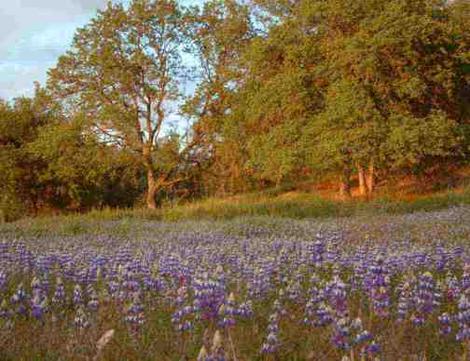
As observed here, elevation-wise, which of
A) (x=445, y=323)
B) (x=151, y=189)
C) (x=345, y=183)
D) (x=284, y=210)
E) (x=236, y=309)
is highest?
(x=151, y=189)

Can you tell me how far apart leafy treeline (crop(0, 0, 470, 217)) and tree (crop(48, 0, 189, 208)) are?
0.06 m

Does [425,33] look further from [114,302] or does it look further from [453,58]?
[114,302]

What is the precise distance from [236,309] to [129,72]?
22.8 m

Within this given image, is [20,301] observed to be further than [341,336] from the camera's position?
Yes

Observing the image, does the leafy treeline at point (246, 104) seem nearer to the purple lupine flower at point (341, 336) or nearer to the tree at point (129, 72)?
the tree at point (129, 72)

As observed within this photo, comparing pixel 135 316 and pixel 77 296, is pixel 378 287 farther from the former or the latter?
pixel 77 296

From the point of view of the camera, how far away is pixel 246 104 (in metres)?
24.8

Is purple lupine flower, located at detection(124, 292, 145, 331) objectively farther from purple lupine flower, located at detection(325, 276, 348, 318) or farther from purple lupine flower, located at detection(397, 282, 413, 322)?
purple lupine flower, located at detection(397, 282, 413, 322)

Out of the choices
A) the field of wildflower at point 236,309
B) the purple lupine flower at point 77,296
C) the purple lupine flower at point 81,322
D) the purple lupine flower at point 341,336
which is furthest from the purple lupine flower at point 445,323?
the purple lupine flower at point 77,296

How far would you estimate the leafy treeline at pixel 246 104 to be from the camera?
66.2 feet

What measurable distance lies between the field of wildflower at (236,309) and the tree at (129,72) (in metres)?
19.5

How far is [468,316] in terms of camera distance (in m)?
3.69

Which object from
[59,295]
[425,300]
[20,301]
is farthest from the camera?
[59,295]

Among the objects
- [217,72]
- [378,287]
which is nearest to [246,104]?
[217,72]
